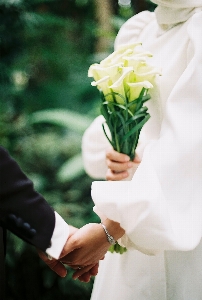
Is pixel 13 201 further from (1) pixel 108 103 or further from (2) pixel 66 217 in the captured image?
(2) pixel 66 217

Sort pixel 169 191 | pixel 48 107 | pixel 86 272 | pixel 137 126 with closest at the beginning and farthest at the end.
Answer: pixel 169 191, pixel 137 126, pixel 86 272, pixel 48 107

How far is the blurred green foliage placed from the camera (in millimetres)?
2072

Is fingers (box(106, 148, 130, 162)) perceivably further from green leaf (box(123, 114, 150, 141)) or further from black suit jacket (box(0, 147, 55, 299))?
black suit jacket (box(0, 147, 55, 299))

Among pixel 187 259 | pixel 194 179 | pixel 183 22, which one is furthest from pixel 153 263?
pixel 183 22

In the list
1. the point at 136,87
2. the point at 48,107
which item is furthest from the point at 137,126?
the point at 48,107

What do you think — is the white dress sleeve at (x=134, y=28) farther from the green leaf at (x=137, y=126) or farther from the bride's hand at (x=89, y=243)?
the bride's hand at (x=89, y=243)

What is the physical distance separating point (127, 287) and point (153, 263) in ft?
0.33

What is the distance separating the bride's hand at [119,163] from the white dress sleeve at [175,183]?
0.54ft

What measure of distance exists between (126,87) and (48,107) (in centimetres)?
122

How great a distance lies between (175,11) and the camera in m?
1.11

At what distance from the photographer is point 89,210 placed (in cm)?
210

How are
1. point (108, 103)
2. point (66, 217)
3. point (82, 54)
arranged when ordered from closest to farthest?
point (108, 103) < point (66, 217) < point (82, 54)

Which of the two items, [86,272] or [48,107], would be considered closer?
[86,272]

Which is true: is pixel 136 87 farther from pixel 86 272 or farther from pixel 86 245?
pixel 86 272
